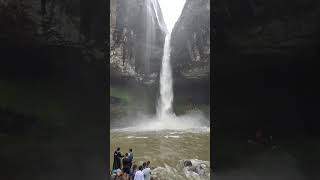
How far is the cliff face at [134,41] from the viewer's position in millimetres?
25281

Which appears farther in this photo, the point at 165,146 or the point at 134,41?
the point at 134,41

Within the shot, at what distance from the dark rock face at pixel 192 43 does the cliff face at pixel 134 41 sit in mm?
1433

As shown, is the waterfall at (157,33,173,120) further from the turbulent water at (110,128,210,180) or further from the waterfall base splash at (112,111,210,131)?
the turbulent water at (110,128,210,180)

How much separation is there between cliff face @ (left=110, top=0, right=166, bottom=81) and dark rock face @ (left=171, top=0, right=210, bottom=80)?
1.43m

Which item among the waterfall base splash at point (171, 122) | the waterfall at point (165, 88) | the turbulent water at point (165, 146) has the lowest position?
the turbulent water at point (165, 146)

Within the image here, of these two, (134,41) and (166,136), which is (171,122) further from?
(134,41)

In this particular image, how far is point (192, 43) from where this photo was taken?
87.8ft

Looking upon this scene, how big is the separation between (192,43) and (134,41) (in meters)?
4.36
